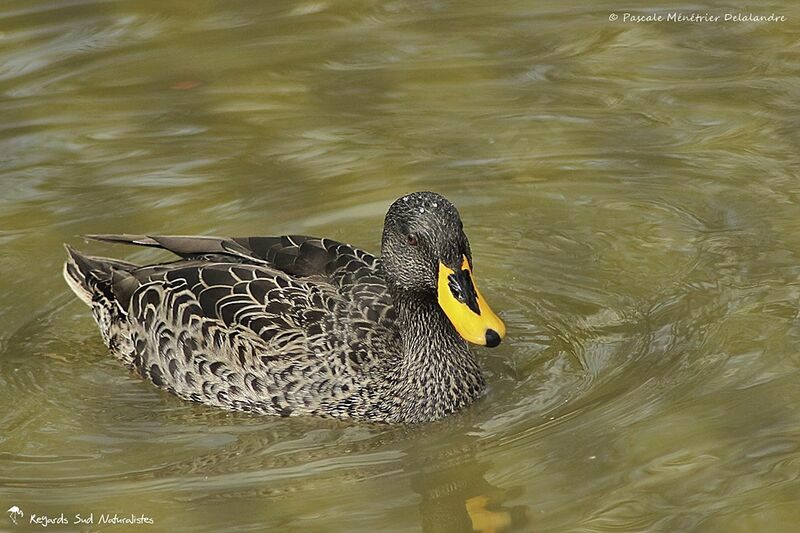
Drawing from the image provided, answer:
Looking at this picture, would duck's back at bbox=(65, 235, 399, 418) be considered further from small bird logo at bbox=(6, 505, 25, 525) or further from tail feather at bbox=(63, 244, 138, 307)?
small bird logo at bbox=(6, 505, 25, 525)

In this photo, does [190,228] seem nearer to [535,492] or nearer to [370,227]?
[370,227]

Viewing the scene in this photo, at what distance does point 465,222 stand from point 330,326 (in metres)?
2.12

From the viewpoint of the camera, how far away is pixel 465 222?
10.3 m

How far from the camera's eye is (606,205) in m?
10.4

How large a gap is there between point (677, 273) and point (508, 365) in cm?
137

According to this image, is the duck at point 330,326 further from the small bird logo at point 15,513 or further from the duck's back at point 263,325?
the small bird logo at point 15,513

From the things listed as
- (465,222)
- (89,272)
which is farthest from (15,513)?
(465,222)

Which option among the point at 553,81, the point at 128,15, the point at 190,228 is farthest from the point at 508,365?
the point at 128,15

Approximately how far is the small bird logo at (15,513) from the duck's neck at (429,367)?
2.15 metres

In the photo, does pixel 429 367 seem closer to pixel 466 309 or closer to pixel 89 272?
pixel 466 309

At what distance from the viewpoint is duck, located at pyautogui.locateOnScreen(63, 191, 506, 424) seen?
26.7 feet

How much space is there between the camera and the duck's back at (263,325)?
845 cm
